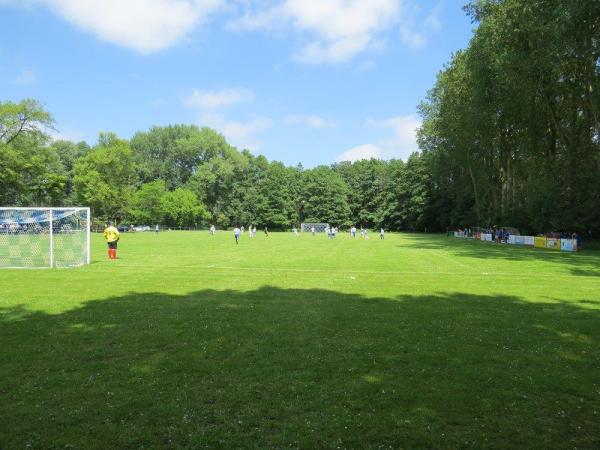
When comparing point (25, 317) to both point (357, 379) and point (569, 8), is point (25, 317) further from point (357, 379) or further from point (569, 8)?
point (569, 8)

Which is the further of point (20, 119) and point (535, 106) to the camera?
point (20, 119)

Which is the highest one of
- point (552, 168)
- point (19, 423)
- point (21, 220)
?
point (552, 168)

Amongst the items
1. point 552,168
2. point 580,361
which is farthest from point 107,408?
point 552,168

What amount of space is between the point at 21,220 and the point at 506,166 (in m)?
50.8

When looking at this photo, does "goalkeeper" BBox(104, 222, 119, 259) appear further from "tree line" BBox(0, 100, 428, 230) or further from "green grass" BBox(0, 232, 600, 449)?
"tree line" BBox(0, 100, 428, 230)

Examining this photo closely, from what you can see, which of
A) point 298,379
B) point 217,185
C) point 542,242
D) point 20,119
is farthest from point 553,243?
point 217,185

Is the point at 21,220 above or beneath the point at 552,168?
beneath

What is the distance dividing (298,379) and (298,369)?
1.33 feet

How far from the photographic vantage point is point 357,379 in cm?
593

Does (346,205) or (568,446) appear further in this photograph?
(346,205)

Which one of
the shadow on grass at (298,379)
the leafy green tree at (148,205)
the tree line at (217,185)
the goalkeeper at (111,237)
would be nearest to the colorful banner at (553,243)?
the shadow on grass at (298,379)

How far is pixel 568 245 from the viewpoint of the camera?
3553 cm

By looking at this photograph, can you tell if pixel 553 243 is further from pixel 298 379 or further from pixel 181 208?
pixel 181 208

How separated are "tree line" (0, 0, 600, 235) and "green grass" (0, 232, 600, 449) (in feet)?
62.4
